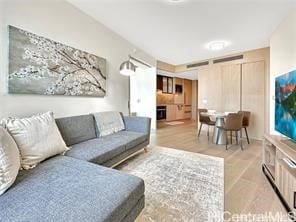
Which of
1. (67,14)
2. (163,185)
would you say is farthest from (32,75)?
(163,185)

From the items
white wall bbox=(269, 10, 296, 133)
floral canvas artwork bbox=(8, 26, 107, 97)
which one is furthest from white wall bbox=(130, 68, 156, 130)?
white wall bbox=(269, 10, 296, 133)

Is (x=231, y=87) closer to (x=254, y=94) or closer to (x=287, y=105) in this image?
(x=254, y=94)

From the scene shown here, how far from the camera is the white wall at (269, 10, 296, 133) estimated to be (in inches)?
101

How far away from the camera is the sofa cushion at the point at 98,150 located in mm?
1895

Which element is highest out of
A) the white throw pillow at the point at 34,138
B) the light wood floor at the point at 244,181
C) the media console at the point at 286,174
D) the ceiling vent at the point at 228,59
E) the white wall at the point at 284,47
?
the ceiling vent at the point at 228,59

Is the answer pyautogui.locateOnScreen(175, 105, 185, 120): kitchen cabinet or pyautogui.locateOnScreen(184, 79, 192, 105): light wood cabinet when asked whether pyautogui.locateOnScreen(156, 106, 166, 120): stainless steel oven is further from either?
pyautogui.locateOnScreen(184, 79, 192, 105): light wood cabinet

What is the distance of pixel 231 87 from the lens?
5164 millimetres

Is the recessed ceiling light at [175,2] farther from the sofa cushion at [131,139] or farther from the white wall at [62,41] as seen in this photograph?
the sofa cushion at [131,139]

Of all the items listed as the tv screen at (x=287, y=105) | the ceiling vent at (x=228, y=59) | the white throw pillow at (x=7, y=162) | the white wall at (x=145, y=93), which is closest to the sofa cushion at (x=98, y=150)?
the white throw pillow at (x=7, y=162)

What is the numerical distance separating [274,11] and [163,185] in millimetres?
3317

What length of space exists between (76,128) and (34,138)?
2.73ft

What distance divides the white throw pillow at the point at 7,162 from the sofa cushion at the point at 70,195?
58mm

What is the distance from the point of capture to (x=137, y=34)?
3.75 m

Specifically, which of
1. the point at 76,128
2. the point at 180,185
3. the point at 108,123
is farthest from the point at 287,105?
the point at 76,128
